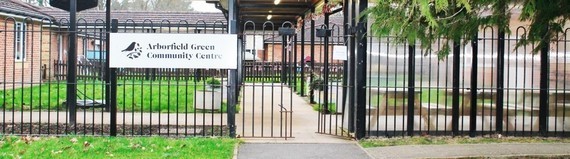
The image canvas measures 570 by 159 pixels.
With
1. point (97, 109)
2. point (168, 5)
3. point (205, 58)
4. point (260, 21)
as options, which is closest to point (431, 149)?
point (205, 58)

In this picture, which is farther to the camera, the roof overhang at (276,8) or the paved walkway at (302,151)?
the roof overhang at (276,8)

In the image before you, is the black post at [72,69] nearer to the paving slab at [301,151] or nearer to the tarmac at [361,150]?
the tarmac at [361,150]

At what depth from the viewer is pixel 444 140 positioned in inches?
372

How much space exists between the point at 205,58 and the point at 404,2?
4014 mm

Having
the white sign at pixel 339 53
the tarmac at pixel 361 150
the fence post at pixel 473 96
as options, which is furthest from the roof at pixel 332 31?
the fence post at pixel 473 96

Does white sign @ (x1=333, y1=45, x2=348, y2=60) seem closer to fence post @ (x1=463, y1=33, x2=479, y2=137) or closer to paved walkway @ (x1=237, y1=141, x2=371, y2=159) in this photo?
paved walkway @ (x1=237, y1=141, x2=371, y2=159)

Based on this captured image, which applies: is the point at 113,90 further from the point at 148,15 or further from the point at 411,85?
the point at 148,15

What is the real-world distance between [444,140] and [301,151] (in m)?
2.41

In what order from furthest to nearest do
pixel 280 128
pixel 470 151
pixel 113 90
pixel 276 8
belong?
1. pixel 276 8
2. pixel 280 128
3. pixel 113 90
4. pixel 470 151

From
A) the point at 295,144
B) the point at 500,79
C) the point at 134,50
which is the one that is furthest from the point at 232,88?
the point at 500,79

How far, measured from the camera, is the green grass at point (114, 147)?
303 inches

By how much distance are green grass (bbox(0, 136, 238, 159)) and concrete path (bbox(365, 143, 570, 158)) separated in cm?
210

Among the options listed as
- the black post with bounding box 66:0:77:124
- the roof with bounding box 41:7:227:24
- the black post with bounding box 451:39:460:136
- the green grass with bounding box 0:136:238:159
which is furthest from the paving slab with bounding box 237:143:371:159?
the roof with bounding box 41:7:227:24

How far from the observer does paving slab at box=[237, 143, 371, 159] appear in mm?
7949
